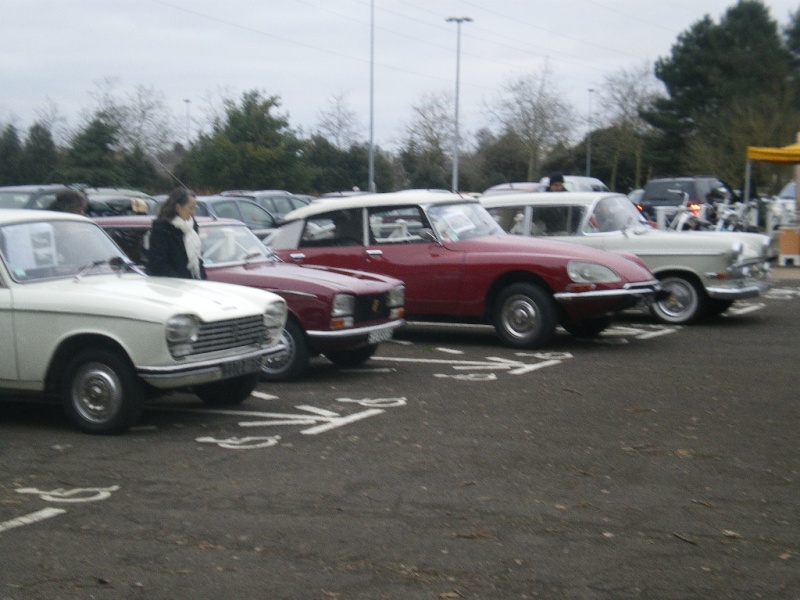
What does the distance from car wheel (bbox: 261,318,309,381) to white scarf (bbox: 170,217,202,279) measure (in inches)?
36.6

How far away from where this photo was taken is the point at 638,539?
5.32 metres

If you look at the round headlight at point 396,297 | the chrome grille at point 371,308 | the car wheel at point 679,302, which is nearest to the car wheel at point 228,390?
the chrome grille at point 371,308

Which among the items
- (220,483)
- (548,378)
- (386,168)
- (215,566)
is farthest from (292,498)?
(386,168)

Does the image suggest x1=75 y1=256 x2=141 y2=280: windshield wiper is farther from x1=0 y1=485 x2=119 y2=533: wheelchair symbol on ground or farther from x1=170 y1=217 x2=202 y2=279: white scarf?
x1=0 y1=485 x2=119 y2=533: wheelchair symbol on ground

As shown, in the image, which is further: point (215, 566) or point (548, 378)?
point (548, 378)

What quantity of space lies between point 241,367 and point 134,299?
90 centimetres

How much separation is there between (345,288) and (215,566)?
16.7ft

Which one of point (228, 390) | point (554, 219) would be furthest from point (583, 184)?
point (228, 390)

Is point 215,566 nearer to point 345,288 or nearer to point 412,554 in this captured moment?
point 412,554

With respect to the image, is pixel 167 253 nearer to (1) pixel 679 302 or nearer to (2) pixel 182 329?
(2) pixel 182 329

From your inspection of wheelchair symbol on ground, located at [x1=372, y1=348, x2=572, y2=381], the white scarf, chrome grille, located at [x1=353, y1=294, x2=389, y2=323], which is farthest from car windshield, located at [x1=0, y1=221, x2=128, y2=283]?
wheelchair symbol on ground, located at [x1=372, y1=348, x2=572, y2=381]

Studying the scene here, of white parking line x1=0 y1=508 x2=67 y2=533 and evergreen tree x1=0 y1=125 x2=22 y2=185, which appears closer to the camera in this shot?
white parking line x1=0 y1=508 x2=67 y2=533

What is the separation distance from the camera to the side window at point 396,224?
1231 cm

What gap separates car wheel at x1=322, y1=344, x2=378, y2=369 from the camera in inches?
429
